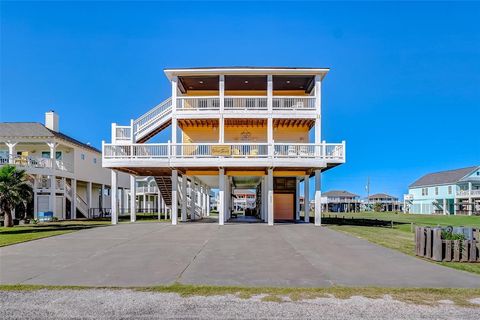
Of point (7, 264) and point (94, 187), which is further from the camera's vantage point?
point (94, 187)

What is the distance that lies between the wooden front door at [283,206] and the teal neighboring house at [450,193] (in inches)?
1751

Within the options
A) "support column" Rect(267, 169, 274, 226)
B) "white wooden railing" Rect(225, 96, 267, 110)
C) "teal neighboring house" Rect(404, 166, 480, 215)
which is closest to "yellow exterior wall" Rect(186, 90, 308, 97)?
"white wooden railing" Rect(225, 96, 267, 110)

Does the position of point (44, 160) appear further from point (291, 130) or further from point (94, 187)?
point (291, 130)

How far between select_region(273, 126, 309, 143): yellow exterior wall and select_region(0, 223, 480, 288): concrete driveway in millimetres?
15501

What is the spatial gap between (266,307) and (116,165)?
61.7 feet

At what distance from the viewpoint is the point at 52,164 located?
31266 millimetres

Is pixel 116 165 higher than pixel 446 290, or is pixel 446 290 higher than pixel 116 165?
pixel 116 165

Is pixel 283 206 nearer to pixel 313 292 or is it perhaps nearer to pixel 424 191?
pixel 313 292

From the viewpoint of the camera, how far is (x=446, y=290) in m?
6.97

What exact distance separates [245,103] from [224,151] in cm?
467

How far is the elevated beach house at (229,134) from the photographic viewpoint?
73.9 ft

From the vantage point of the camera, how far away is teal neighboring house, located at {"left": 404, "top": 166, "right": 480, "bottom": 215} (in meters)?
64.5

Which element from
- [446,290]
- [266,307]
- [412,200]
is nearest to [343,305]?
[266,307]

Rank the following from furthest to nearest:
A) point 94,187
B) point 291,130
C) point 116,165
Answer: point 94,187
point 291,130
point 116,165
